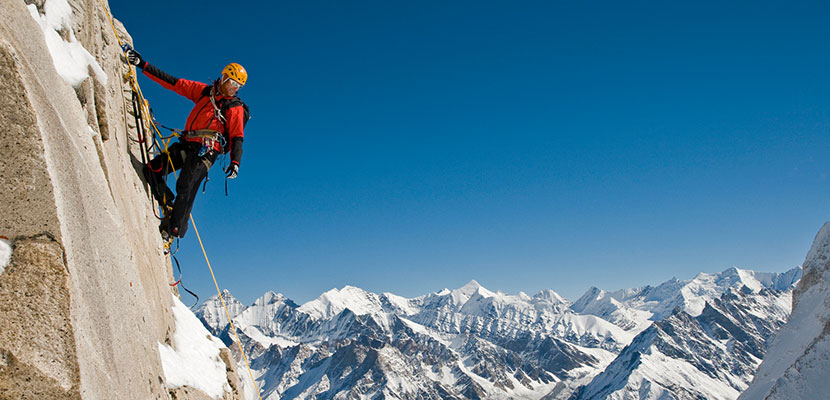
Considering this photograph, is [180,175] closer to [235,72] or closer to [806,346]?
[235,72]

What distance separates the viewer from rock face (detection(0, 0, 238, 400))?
442 centimetres

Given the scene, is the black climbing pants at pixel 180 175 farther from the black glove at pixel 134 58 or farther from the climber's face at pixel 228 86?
the black glove at pixel 134 58

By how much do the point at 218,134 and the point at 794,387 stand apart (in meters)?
99.4

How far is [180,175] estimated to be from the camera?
11.3 meters

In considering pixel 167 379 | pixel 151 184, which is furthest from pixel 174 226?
pixel 167 379

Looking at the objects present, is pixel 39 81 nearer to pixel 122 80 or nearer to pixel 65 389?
pixel 65 389

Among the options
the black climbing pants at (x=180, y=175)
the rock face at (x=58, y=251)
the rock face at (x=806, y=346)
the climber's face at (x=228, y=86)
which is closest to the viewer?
the rock face at (x=58, y=251)

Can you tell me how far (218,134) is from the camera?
37.7 feet

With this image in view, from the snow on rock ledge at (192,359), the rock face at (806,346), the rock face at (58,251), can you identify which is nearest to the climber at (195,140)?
the snow on rock ledge at (192,359)

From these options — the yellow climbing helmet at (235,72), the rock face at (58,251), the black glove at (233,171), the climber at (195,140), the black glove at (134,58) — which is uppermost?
the black glove at (134,58)

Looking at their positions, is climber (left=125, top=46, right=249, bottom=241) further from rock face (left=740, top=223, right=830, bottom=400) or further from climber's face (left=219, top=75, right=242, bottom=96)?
rock face (left=740, top=223, right=830, bottom=400)

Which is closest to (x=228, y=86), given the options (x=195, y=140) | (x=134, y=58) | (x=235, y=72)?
(x=235, y=72)

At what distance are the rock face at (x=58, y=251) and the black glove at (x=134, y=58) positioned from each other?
14.2 ft

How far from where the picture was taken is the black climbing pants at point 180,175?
37.1 feet
